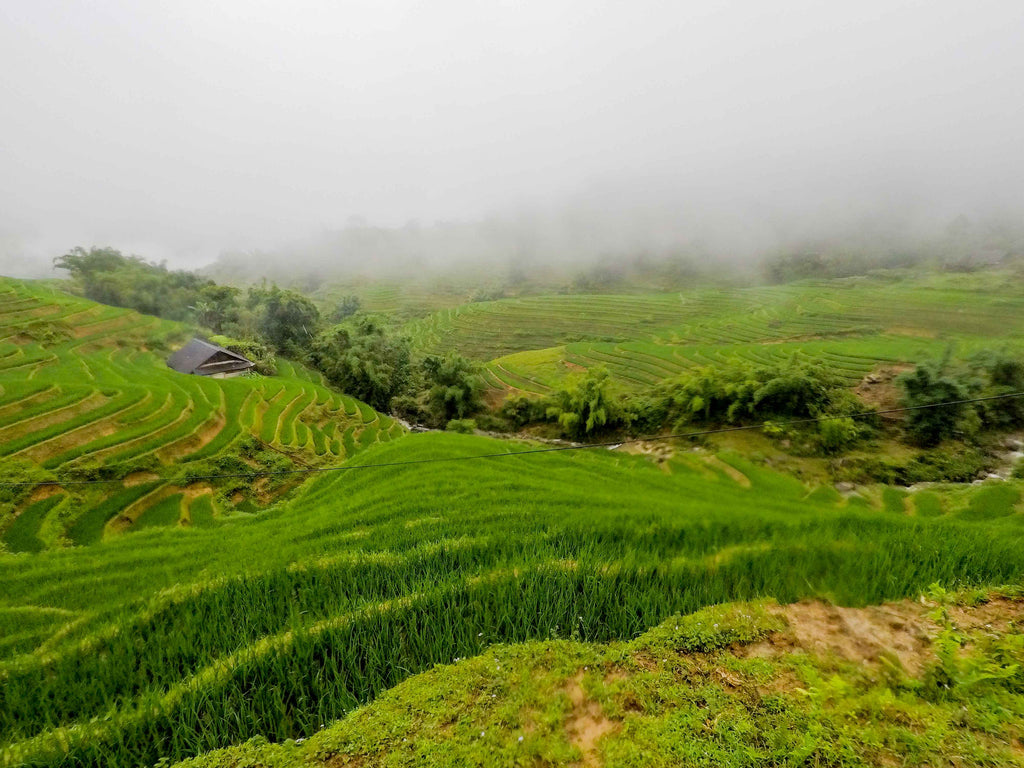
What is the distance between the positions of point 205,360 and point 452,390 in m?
17.3

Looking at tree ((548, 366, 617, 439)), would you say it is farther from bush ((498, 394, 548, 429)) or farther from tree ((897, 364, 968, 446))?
tree ((897, 364, 968, 446))

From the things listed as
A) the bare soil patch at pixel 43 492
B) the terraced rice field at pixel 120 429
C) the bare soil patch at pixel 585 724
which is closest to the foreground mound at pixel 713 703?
the bare soil patch at pixel 585 724

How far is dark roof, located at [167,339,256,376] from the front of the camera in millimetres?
28500

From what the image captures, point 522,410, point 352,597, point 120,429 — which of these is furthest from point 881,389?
point 120,429

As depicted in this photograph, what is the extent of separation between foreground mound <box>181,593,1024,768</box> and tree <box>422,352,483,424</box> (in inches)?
1189

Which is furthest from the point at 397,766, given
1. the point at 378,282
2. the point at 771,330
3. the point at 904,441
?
the point at 378,282

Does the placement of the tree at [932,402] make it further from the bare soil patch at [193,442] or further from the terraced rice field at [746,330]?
the bare soil patch at [193,442]

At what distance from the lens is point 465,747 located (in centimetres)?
205

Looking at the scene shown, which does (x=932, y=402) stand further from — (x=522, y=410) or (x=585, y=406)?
(x=522, y=410)

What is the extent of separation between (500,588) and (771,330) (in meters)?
52.8

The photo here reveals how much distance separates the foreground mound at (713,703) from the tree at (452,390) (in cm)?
3021

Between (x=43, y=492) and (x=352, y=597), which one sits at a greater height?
(x=352, y=597)

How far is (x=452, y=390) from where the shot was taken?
107 feet

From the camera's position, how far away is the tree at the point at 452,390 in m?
32.8
